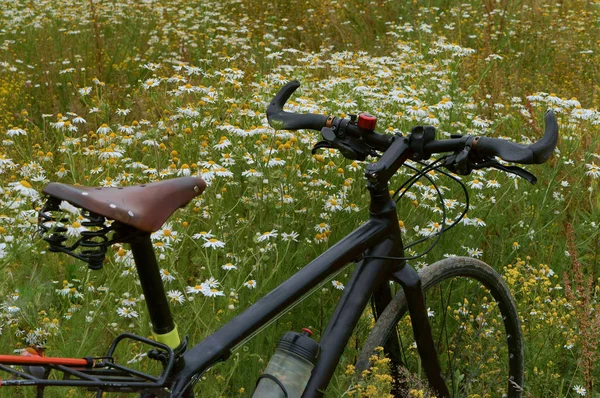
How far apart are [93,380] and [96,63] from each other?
201 inches

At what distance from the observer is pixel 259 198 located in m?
3.31

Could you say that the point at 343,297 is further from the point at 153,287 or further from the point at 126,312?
the point at 126,312

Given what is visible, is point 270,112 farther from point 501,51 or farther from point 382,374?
point 501,51

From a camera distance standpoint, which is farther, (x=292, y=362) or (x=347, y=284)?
(x=347, y=284)

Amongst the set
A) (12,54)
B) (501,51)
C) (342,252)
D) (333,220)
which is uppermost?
(501,51)

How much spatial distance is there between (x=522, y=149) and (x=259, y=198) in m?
1.49

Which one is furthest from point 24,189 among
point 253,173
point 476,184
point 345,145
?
point 476,184

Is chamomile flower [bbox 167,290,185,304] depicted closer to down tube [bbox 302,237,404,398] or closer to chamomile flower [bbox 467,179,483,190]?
down tube [bbox 302,237,404,398]

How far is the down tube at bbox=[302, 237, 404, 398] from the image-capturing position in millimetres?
2096

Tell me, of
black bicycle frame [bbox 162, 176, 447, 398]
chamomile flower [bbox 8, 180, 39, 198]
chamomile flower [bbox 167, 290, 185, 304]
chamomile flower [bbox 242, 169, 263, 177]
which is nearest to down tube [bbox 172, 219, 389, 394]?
black bicycle frame [bbox 162, 176, 447, 398]

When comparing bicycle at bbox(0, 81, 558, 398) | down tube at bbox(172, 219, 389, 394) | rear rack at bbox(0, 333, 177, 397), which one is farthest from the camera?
down tube at bbox(172, 219, 389, 394)

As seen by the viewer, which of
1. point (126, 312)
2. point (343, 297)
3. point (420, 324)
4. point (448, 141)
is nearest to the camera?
point (448, 141)

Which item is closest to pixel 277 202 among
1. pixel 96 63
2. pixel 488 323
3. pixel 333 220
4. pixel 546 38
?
pixel 333 220

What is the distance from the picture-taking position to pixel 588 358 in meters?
2.99
